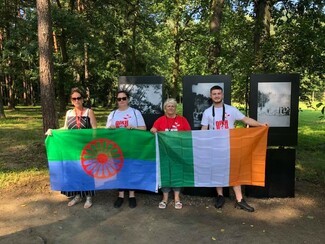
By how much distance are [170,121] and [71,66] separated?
58.1 feet

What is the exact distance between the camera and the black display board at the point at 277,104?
6.21 m

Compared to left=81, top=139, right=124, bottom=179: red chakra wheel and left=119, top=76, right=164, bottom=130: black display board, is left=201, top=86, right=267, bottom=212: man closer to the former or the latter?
left=119, top=76, right=164, bottom=130: black display board

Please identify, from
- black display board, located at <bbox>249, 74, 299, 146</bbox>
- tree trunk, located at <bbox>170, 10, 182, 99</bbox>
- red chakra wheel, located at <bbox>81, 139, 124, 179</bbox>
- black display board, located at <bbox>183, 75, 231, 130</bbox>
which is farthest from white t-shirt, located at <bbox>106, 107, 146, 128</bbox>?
tree trunk, located at <bbox>170, 10, 182, 99</bbox>

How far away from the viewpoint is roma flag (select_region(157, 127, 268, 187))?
19.1 ft

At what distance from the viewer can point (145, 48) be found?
109 feet

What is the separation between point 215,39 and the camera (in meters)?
10.6

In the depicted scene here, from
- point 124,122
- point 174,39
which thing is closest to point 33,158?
point 124,122

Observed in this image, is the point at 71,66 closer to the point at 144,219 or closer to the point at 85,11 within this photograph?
the point at 85,11

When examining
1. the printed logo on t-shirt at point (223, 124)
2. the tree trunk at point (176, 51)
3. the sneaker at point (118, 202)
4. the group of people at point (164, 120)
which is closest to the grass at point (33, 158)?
the group of people at point (164, 120)

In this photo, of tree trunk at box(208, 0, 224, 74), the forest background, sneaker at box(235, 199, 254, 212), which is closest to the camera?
sneaker at box(235, 199, 254, 212)

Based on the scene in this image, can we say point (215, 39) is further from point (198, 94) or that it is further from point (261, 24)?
point (198, 94)

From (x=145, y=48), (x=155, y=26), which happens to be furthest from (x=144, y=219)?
(x=145, y=48)

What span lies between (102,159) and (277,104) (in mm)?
3106

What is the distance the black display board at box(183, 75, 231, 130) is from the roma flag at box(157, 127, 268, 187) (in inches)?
26.3
